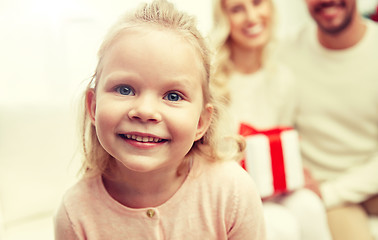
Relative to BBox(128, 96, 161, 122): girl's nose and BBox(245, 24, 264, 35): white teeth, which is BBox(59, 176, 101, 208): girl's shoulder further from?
BBox(245, 24, 264, 35): white teeth

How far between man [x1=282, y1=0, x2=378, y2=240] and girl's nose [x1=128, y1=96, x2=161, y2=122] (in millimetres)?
899

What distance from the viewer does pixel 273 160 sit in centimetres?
129

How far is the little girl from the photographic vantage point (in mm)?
745

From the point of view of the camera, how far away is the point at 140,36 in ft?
2.45

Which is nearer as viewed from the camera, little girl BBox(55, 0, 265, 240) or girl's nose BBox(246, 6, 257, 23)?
little girl BBox(55, 0, 265, 240)

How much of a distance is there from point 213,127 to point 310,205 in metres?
0.48

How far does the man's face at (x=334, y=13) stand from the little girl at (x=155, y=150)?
0.88 meters

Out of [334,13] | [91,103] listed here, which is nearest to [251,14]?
[334,13]

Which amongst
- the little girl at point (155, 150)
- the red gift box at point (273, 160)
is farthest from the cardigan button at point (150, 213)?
the red gift box at point (273, 160)

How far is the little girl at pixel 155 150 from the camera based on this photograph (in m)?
0.74

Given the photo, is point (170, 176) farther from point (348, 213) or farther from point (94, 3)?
point (94, 3)

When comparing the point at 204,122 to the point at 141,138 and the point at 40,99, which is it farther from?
the point at 40,99

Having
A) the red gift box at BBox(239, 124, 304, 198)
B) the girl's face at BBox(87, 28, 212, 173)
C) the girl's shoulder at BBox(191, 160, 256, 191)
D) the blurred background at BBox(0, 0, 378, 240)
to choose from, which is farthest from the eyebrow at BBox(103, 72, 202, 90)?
the red gift box at BBox(239, 124, 304, 198)

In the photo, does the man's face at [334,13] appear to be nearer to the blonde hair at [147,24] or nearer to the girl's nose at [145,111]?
the blonde hair at [147,24]
